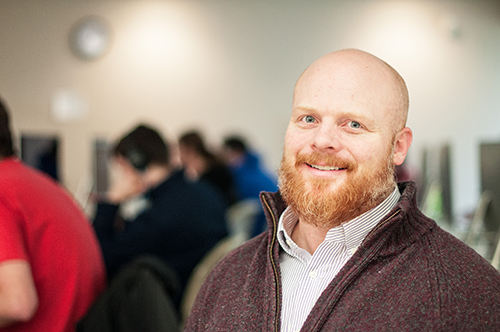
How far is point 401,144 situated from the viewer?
1.06 metres

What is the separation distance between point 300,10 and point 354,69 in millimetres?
5040

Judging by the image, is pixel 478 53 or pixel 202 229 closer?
pixel 202 229

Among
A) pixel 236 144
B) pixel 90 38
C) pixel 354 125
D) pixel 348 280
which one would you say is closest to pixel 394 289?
pixel 348 280

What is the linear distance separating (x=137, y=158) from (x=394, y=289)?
1.84 meters

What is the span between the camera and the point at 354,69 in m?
1.00

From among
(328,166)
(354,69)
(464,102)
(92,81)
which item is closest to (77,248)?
(328,166)

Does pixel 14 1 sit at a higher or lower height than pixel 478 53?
higher

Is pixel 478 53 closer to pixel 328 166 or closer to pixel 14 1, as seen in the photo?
pixel 14 1

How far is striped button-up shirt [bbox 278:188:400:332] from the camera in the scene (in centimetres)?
95

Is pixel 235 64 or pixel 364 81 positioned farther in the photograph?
pixel 235 64

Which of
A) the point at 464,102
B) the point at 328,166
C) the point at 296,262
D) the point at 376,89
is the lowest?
the point at 464,102

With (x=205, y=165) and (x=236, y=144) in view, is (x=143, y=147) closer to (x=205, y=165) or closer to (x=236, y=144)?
(x=205, y=165)

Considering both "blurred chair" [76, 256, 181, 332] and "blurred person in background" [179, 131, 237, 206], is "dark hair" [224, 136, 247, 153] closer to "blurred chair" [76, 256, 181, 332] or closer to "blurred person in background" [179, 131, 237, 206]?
"blurred person in background" [179, 131, 237, 206]

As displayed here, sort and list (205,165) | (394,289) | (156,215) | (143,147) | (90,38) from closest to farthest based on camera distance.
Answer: (394,289) < (156,215) < (143,147) < (205,165) < (90,38)
